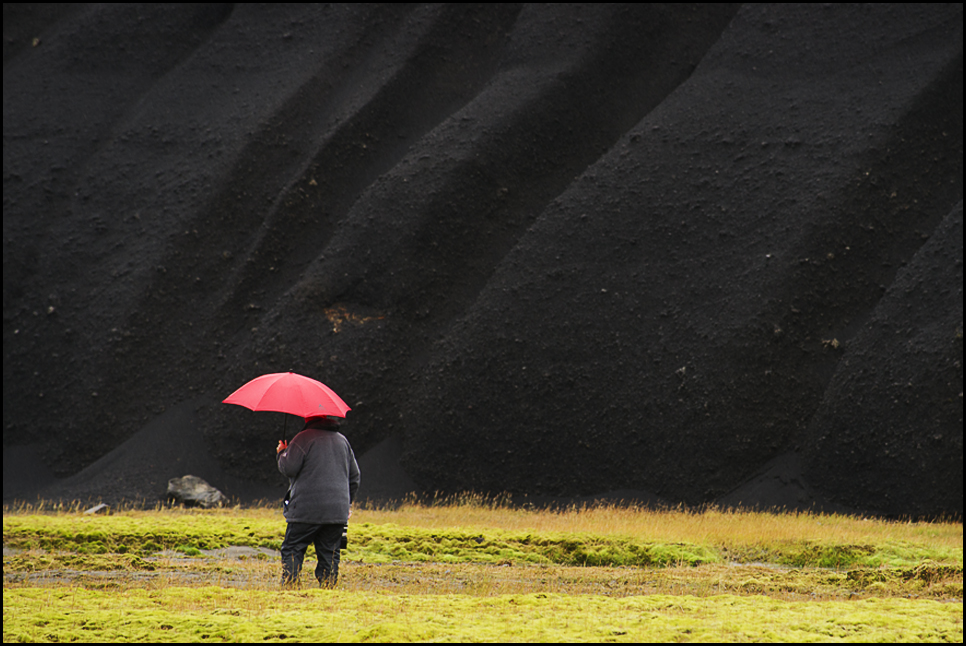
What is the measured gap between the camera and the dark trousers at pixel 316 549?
794 cm

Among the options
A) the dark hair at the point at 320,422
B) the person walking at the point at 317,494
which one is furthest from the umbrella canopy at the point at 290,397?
the person walking at the point at 317,494

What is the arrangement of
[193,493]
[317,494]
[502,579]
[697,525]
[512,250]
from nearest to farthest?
[317,494] < [502,579] < [697,525] < [193,493] < [512,250]

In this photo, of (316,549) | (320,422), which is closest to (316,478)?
(320,422)

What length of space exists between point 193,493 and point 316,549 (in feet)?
46.8

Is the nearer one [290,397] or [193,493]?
[290,397]

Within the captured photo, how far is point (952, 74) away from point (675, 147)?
26.4 feet

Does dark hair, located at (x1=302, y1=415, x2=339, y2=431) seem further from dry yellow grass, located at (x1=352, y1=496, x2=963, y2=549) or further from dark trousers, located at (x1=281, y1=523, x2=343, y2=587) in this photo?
dry yellow grass, located at (x1=352, y1=496, x2=963, y2=549)

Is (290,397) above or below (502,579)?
above

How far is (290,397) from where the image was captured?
7730 millimetres

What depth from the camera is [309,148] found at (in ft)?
93.6

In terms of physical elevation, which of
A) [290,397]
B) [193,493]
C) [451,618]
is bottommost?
[193,493]

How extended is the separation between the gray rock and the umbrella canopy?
1408cm

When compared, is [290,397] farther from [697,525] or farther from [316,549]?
[697,525]

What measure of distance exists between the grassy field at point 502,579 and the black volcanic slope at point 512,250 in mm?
3184
